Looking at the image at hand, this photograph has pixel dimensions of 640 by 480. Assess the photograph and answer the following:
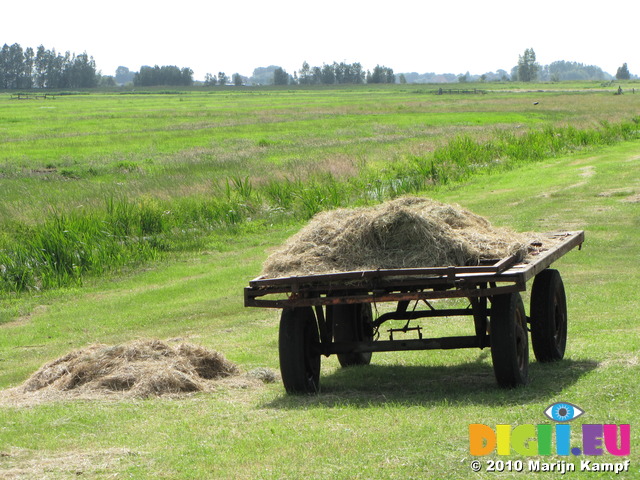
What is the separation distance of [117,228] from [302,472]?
53.9 feet

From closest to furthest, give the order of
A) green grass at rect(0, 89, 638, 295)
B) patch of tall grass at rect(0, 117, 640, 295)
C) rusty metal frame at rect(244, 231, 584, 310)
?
rusty metal frame at rect(244, 231, 584, 310) → patch of tall grass at rect(0, 117, 640, 295) → green grass at rect(0, 89, 638, 295)

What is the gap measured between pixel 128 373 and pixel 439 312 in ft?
11.1

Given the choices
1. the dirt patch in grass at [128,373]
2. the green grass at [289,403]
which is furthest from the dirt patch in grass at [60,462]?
the dirt patch in grass at [128,373]

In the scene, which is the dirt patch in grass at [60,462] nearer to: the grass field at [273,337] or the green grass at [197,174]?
the grass field at [273,337]

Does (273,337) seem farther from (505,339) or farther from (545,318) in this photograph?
(505,339)

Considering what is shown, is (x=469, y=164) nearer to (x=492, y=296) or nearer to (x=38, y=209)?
(x=38, y=209)

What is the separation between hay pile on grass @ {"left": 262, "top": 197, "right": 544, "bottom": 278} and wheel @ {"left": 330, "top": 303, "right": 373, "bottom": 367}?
141 cm

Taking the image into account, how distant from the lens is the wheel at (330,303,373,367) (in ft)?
33.1

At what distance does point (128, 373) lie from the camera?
936cm

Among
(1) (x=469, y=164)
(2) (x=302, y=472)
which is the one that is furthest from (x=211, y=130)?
(2) (x=302, y=472)

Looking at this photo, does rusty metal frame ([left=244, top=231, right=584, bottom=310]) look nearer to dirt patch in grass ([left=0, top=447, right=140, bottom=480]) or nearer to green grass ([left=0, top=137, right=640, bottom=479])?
green grass ([left=0, top=137, right=640, bottom=479])

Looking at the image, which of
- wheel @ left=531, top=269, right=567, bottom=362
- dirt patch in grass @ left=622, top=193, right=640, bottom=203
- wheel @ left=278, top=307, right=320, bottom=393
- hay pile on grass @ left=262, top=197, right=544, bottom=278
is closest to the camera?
hay pile on grass @ left=262, top=197, right=544, bottom=278

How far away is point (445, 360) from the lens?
10.3m

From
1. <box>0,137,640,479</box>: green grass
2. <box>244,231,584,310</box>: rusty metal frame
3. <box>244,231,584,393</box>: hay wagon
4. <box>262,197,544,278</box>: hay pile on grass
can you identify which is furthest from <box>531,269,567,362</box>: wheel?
<box>244,231,584,310</box>: rusty metal frame
